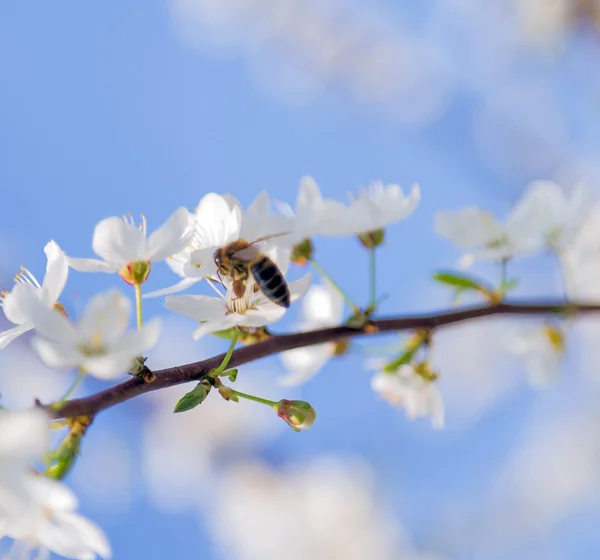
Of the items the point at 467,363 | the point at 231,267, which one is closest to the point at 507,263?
the point at 231,267

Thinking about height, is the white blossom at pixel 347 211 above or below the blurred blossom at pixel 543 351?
below

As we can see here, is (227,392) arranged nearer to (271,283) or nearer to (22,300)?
(271,283)

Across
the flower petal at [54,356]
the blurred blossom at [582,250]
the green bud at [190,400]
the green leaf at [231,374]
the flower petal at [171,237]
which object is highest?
the blurred blossom at [582,250]

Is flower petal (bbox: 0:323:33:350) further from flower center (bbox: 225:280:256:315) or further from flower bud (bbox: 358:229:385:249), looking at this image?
flower bud (bbox: 358:229:385:249)

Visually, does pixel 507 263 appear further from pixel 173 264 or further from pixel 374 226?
pixel 173 264

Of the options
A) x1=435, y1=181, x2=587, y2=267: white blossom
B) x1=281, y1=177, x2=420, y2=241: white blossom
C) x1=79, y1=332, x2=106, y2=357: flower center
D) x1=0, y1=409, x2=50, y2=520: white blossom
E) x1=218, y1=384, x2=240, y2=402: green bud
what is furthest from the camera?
x1=435, y1=181, x2=587, y2=267: white blossom

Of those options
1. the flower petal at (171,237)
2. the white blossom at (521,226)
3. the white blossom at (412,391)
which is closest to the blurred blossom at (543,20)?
the white blossom at (521,226)

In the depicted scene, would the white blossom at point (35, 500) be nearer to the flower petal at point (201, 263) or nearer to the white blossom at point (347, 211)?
the flower petal at point (201, 263)

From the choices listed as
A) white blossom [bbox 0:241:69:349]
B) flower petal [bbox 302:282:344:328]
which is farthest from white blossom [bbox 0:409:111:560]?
flower petal [bbox 302:282:344:328]
